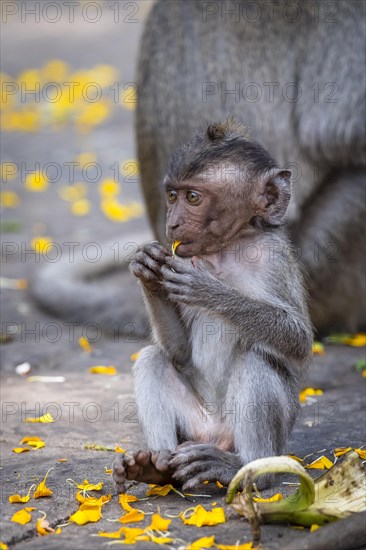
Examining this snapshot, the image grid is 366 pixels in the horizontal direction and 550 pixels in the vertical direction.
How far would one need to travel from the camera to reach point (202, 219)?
4297 millimetres

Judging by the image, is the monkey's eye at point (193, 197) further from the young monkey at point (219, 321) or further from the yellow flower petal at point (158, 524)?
the yellow flower petal at point (158, 524)

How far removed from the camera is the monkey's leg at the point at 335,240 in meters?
6.70

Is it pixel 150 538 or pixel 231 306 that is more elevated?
pixel 231 306

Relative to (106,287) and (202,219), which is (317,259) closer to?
(106,287)

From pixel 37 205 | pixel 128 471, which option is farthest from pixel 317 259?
pixel 37 205

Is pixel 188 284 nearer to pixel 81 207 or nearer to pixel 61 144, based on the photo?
pixel 81 207

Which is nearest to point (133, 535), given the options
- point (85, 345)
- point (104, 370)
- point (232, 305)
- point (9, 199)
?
point (232, 305)

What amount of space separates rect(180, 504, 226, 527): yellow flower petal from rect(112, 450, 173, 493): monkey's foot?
267 mm

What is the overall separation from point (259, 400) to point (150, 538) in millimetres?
747

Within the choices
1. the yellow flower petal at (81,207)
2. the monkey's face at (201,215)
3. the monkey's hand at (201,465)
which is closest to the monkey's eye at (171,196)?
the monkey's face at (201,215)

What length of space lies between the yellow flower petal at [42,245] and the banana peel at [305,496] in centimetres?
539

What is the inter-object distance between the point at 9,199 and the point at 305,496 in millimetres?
7626

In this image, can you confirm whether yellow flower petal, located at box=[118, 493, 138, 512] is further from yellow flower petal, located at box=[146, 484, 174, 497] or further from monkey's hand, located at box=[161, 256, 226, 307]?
monkey's hand, located at box=[161, 256, 226, 307]

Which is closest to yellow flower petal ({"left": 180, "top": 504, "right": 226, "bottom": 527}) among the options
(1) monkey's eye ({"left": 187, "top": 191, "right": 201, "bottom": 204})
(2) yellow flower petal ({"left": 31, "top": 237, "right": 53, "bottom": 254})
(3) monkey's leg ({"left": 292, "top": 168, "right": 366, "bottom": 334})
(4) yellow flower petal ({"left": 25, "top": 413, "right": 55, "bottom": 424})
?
(1) monkey's eye ({"left": 187, "top": 191, "right": 201, "bottom": 204})
